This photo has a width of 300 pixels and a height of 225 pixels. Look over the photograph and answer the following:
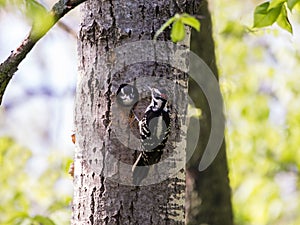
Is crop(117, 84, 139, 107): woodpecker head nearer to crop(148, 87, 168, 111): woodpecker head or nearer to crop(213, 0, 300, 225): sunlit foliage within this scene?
crop(148, 87, 168, 111): woodpecker head

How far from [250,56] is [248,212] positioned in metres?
2.12

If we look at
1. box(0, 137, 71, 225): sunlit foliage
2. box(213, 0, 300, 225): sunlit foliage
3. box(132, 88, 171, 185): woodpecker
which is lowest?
box(132, 88, 171, 185): woodpecker

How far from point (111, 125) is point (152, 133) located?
0.12m

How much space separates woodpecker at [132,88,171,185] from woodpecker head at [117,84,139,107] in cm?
5

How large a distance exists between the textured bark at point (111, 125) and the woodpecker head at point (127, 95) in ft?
0.05

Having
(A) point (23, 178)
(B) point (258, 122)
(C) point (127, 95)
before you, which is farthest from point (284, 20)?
(B) point (258, 122)

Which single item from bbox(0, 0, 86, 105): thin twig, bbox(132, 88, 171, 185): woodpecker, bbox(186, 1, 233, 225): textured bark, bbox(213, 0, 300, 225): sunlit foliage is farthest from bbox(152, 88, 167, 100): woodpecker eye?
bbox(213, 0, 300, 225): sunlit foliage

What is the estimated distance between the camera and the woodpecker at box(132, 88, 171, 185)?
1.61 metres

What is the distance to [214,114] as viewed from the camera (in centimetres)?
279

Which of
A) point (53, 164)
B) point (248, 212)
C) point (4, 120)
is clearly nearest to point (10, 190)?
point (53, 164)

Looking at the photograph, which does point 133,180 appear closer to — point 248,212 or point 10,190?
point 10,190

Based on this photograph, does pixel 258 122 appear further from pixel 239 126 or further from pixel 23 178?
pixel 23 178

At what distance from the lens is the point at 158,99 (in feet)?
5.34

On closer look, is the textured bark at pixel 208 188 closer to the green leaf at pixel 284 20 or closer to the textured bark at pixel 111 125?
the green leaf at pixel 284 20
